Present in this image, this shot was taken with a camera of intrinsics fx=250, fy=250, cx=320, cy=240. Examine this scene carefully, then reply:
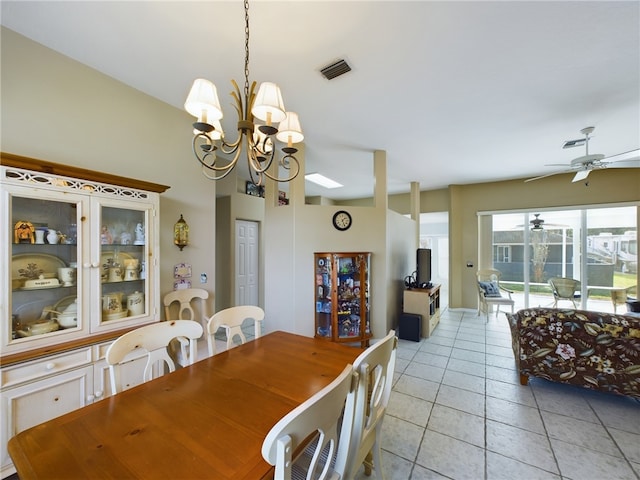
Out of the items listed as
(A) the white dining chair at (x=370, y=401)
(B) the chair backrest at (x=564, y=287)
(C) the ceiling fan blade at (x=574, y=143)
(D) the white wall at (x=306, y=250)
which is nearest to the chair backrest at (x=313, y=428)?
(A) the white dining chair at (x=370, y=401)

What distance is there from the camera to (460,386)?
271cm

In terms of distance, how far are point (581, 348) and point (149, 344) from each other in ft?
12.0

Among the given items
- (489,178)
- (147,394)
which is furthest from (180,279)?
(489,178)

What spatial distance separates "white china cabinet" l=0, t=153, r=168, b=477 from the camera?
1.54 m

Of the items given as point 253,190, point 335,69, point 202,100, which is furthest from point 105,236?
point 253,190

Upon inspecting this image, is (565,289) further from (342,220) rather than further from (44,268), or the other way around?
(44,268)

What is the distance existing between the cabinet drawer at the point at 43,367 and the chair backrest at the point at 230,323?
879 millimetres

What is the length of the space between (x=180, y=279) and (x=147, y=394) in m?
1.71

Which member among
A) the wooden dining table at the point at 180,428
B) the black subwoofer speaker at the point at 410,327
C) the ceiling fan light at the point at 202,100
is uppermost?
the ceiling fan light at the point at 202,100

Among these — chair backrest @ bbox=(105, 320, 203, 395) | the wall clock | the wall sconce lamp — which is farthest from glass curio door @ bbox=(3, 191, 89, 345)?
the wall clock

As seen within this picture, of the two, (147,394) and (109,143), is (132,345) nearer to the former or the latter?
(147,394)

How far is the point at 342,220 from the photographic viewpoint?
12.5 ft

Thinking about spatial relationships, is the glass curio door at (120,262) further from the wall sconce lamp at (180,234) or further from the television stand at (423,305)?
the television stand at (423,305)

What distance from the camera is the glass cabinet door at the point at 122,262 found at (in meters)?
2.02
